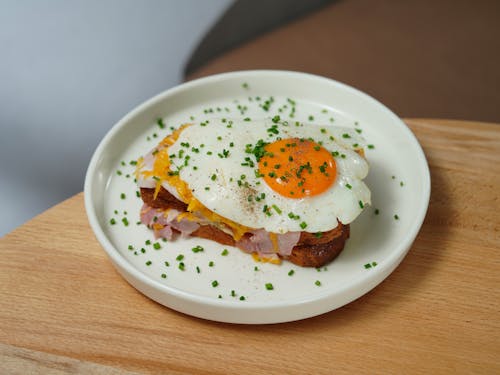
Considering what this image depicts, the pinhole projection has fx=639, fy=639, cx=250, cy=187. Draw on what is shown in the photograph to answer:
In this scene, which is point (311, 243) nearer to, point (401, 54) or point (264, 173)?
point (264, 173)

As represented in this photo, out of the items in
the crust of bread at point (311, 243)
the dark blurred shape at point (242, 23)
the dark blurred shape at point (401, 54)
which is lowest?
the dark blurred shape at point (401, 54)

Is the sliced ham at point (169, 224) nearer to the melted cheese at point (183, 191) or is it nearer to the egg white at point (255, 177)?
the melted cheese at point (183, 191)

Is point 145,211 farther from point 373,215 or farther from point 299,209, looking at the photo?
point 373,215

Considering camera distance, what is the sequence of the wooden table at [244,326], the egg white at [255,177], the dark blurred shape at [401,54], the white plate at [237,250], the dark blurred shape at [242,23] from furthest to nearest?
1. the dark blurred shape at [242,23]
2. the dark blurred shape at [401,54]
3. the egg white at [255,177]
4. the white plate at [237,250]
5. the wooden table at [244,326]

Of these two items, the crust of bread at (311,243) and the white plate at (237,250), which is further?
the crust of bread at (311,243)

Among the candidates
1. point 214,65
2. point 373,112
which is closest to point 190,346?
point 373,112

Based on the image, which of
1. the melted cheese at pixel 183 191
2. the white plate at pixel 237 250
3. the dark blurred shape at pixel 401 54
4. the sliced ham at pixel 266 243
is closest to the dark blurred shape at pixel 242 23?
the dark blurred shape at pixel 401 54
